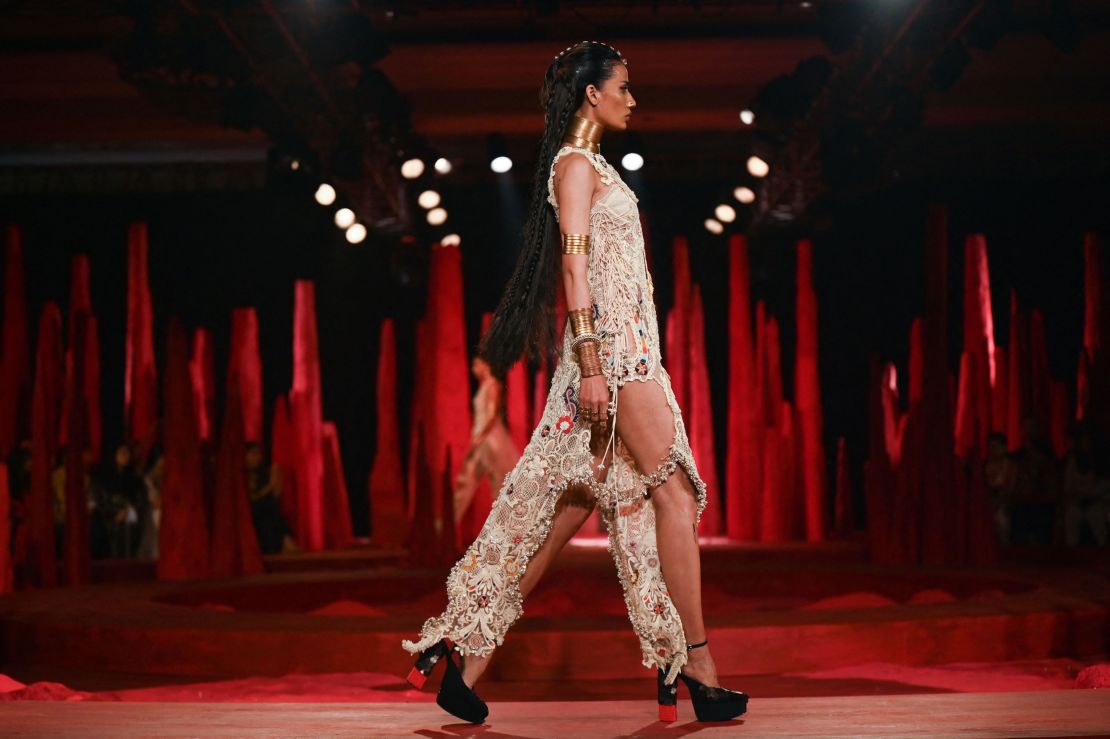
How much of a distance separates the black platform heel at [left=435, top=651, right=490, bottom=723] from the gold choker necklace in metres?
0.87

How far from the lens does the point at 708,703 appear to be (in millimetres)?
2107

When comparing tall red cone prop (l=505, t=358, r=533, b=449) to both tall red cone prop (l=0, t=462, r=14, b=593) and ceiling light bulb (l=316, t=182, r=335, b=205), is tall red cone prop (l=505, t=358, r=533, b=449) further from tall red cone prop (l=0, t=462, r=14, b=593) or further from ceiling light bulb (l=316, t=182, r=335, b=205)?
tall red cone prop (l=0, t=462, r=14, b=593)

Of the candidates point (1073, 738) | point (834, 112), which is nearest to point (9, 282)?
point (834, 112)

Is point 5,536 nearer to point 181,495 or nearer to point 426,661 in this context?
point 181,495

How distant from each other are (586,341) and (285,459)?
6.45 meters

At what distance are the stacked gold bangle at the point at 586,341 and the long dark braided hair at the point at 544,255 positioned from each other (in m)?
0.13

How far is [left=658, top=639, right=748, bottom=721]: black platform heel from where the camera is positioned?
82.5 inches

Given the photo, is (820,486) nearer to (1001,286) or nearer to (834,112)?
(834,112)

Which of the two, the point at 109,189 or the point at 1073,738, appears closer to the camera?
the point at 1073,738

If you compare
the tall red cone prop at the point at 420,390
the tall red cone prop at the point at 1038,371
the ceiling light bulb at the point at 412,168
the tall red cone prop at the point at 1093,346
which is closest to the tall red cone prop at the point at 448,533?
the tall red cone prop at the point at 420,390

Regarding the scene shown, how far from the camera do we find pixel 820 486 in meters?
8.03

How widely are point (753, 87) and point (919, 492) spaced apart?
4384mm

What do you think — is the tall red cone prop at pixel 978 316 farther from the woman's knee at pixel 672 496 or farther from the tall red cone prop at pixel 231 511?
the woman's knee at pixel 672 496

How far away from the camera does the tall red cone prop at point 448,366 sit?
788 cm
